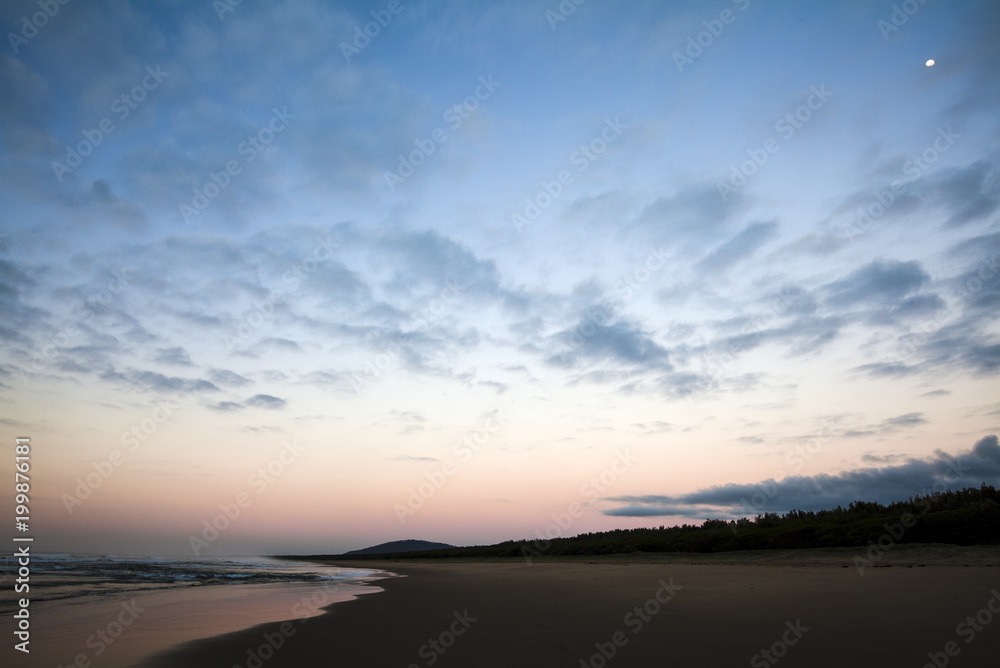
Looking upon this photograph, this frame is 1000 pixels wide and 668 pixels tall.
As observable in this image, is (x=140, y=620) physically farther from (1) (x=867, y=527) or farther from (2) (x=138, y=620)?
(1) (x=867, y=527)

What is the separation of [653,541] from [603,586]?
2490cm

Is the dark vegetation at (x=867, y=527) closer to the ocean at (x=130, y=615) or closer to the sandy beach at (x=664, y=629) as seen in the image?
the sandy beach at (x=664, y=629)

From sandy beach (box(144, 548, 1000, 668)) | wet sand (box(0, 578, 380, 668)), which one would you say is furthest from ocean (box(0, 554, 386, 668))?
sandy beach (box(144, 548, 1000, 668))

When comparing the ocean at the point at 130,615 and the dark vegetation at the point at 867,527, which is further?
the dark vegetation at the point at 867,527

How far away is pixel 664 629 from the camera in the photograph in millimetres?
7207

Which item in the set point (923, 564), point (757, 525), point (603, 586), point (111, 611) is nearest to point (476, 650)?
point (603, 586)

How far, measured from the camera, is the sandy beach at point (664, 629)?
229 inches

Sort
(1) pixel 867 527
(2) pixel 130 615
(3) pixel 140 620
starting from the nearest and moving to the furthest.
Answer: (3) pixel 140 620 < (2) pixel 130 615 < (1) pixel 867 527

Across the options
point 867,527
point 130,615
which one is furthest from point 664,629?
point 867,527

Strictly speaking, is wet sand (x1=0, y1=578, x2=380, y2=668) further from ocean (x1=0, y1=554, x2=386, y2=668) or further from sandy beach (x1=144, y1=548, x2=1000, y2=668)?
sandy beach (x1=144, y1=548, x2=1000, y2=668)

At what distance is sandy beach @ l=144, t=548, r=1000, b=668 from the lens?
19.1 ft

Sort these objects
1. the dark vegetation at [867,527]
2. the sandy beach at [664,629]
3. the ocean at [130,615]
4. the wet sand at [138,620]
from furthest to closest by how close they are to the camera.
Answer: the dark vegetation at [867,527], the ocean at [130,615], the wet sand at [138,620], the sandy beach at [664,629]

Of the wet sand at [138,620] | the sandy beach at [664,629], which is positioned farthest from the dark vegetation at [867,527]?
the wet sand at [138,620]

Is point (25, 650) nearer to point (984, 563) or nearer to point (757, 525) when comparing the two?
point (984, 563)
